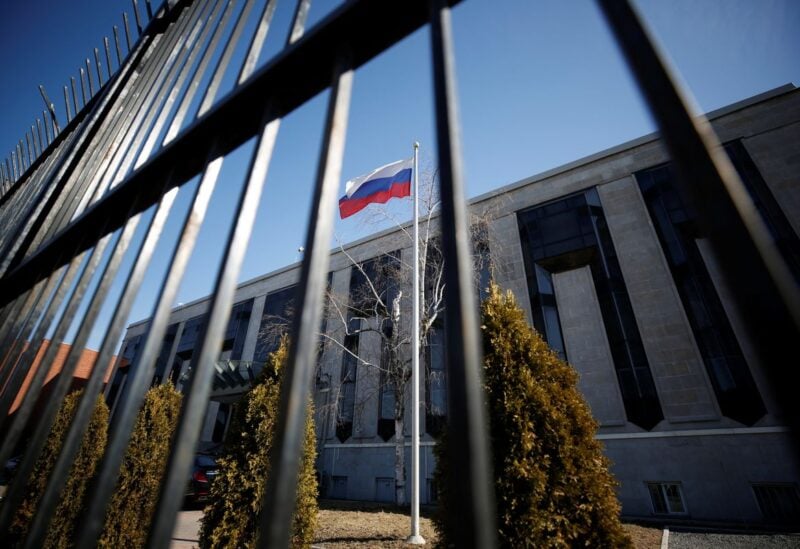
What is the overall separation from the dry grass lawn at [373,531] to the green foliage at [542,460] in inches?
128

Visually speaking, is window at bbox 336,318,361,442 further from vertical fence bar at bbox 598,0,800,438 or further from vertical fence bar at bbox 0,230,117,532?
vertical fence bar at bbox 598,0,800,438

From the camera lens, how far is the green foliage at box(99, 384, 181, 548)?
6.71m

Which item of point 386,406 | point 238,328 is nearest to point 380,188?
point 386,406

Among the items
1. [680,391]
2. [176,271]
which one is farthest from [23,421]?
[680,391]

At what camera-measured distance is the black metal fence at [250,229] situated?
A: 48cm

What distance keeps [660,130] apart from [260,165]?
903mm

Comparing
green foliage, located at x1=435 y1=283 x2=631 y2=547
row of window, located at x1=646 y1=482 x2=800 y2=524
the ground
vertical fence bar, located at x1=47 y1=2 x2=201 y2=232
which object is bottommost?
the ground

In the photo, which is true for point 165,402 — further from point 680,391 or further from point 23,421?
point 680,391

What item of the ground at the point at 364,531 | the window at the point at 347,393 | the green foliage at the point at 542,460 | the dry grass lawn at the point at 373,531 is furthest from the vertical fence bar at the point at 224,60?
the window at the point at 347,393

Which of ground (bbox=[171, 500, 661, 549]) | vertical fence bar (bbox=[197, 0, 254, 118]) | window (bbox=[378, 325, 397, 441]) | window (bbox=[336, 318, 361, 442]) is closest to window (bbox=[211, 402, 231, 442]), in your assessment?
window (bbox=[336, 318, 361, 442])

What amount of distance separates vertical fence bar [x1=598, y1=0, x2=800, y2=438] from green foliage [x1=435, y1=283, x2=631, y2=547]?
4412 millimetres

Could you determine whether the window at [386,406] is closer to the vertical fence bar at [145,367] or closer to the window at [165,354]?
the vertical fence bar at [145,367]

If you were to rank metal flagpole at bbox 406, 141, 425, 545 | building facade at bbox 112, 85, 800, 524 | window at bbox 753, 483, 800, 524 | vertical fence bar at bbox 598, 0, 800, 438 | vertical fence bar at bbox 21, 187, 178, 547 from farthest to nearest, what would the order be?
building facade at bbox 112, 85, 800, 524 → window at bbox 753, 483, 800, 524 → metal flagpole at bbox 406, 141, 425, 545 → vertical fence bar at bbox 21, 187, 178, 547 → vertical fence bar at bbox 598, 0, 800, 438

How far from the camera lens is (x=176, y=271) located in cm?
106
